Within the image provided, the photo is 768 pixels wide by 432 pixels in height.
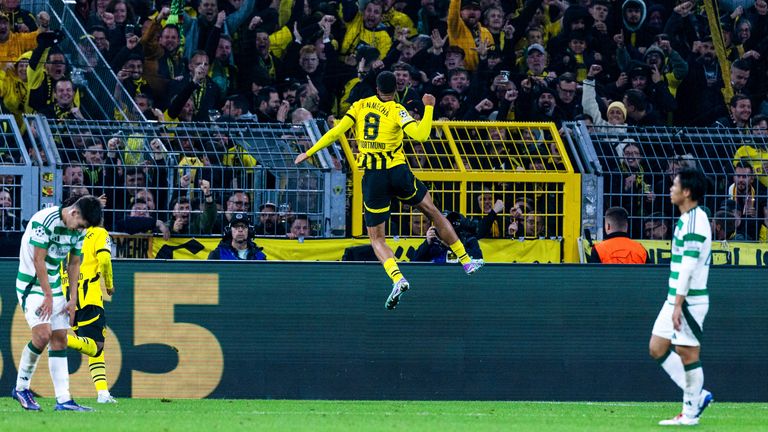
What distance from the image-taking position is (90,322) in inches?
521

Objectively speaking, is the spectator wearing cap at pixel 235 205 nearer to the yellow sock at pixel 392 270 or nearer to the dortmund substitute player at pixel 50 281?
the yellow sock at pixel 392 270

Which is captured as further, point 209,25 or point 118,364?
point 209,25

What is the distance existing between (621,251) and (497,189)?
1.92 meters

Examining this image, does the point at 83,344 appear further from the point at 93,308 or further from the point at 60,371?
the point at 60,371

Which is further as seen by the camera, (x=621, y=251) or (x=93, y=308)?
(x=621, y=251)

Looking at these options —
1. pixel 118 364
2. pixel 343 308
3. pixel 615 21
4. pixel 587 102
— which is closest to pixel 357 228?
pixel 343 308

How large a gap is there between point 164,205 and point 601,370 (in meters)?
5.24

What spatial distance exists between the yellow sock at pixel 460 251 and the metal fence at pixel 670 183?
253cm

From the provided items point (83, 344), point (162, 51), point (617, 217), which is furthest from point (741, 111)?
point (83, 344)

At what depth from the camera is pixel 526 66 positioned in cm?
2044

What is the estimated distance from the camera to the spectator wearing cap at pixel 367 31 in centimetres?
2027

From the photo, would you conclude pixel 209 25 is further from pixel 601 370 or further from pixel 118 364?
pixel 601 370

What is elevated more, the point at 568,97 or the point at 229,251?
the point at 568,97

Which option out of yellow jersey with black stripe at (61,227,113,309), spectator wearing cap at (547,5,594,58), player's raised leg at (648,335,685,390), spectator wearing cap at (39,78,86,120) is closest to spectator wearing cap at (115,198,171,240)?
yellow jersey with black stripe at (61,227,113,309)
